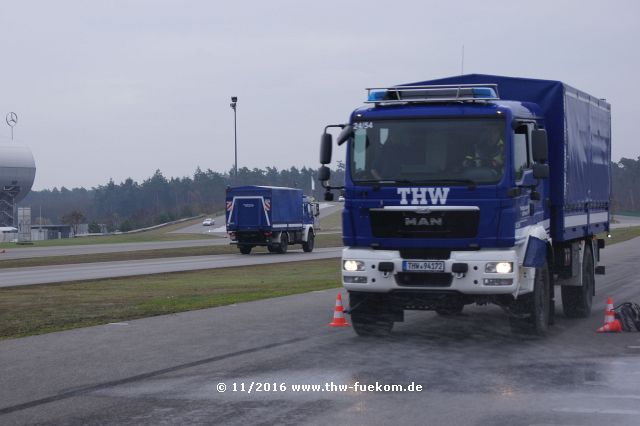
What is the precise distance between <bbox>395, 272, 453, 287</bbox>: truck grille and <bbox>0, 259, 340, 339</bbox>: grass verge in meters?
5.59

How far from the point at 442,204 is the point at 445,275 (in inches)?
33.5

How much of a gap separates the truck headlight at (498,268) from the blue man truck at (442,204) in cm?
1

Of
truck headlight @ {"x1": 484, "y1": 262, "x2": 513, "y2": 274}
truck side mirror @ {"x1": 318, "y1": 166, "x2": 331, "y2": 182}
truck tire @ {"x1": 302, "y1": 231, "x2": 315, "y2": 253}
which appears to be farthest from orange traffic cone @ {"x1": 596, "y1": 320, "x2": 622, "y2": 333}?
truck tire @ {"x1": 302, "y1": 231, "x2": 315, "y2": 253}

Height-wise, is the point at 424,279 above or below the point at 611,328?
above

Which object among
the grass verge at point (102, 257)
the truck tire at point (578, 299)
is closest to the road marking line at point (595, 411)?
the truck tire at point (578, 299)

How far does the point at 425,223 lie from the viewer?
1173 cm

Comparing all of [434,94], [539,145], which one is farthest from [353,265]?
[539,145]

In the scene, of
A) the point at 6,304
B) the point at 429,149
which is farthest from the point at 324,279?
the point at 429,149

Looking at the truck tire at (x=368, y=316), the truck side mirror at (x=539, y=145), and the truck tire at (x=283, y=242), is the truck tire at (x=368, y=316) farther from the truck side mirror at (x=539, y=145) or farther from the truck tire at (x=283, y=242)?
the truck tire at (x=283, y=242)

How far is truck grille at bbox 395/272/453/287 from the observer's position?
1166 cm

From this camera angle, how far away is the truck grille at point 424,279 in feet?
38.2

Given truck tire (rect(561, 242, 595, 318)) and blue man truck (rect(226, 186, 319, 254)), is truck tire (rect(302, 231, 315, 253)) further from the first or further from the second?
truck tire (rect(561, 242, 595, 318))

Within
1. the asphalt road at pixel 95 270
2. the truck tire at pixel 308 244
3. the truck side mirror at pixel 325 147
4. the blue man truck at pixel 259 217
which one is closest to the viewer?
the truck side mirror at pixel 325 147

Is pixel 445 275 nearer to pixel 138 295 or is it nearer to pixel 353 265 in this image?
pixel 353 265
